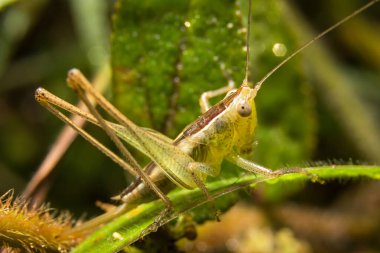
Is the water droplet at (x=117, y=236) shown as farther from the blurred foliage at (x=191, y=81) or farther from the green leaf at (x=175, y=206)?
the blurred foliage at (x=191, y=81)

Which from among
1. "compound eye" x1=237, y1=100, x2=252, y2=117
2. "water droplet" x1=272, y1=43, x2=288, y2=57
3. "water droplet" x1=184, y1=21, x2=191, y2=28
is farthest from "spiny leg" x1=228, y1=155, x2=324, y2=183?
"water droplet" x1=272, y1=43, x2=288, y2=57

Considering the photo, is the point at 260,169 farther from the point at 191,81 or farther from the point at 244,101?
the point at 191,81

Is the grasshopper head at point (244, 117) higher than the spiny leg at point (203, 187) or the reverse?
higher

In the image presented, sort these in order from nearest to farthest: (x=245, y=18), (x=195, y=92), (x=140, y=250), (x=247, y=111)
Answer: (x=140, y=250) < (x=247, y=111) < (x=195, y=92) < (x=245, y=18)

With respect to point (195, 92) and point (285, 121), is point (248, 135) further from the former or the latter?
point (285, 121)

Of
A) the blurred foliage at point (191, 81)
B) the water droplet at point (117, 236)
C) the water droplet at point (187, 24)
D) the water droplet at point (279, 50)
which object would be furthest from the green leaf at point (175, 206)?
the water droplet at point (279, 50)

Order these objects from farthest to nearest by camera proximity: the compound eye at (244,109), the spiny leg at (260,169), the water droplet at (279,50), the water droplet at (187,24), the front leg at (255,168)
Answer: the water droplet at (279,50)
the water droplet at (187,24)
the compound eye at (244,109)
the front leg at (255,168)
the spiny leg at (260,169)

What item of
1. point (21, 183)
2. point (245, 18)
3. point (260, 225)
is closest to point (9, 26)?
point (21, 183)
